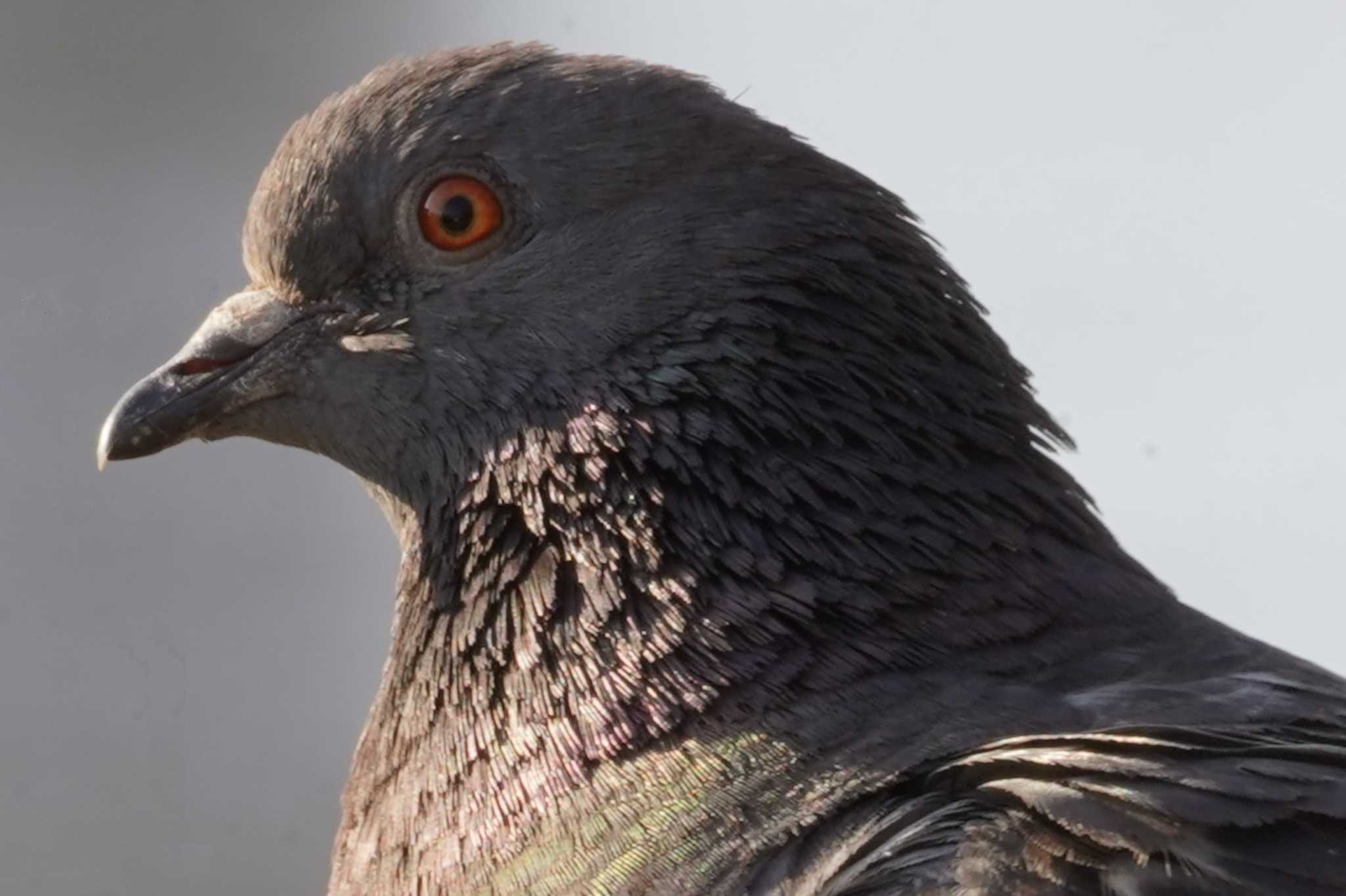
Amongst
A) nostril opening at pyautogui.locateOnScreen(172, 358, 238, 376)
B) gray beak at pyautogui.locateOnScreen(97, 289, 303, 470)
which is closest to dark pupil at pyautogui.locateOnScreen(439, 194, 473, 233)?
gray beak at pyautogui.locateOnScreen(97, 289, 303, 470)

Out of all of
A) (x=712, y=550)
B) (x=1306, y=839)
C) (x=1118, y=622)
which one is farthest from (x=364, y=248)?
(x=1306, y=839)

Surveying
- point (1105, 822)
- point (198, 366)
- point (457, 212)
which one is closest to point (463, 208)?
point (457, 212)

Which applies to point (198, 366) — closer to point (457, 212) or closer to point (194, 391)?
point (194, 391)

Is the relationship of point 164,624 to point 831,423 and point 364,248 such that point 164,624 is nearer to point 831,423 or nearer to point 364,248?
point 364,248

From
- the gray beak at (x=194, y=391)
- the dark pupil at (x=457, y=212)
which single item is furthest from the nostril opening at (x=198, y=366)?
the dark pupil at (x=457, y=212)

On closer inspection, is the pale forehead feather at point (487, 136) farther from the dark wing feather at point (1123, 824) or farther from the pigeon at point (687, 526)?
the dark wing feather at point (1123, 824)

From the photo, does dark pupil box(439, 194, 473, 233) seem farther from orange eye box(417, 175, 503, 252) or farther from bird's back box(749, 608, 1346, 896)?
bird's back box(749, 608, 1346, 896)

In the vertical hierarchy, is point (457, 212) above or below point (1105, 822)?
above
